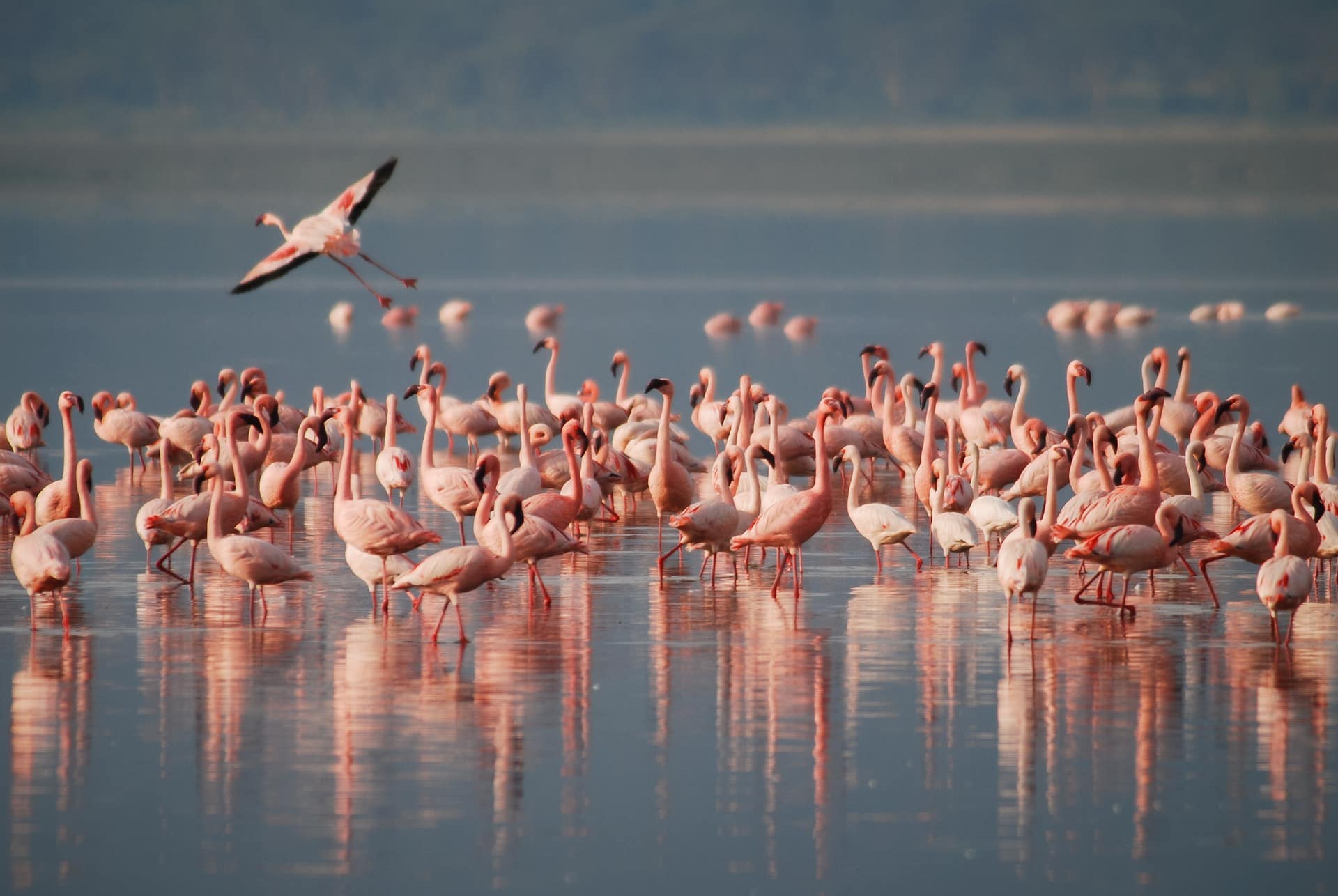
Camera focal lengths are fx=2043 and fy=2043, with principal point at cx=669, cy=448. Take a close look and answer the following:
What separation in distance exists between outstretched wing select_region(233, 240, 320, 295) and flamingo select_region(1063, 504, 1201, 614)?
21.7 feet

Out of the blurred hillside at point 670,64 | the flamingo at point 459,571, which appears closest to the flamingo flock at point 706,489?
the flamingo at point 459,571

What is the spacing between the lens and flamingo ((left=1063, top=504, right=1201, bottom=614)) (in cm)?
997

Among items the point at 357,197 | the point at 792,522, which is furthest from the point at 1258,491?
the point at 357,197

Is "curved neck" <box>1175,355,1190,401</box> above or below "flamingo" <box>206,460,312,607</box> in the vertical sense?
above

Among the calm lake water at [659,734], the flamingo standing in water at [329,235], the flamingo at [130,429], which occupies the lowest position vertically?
the calm lake water at [659,734]

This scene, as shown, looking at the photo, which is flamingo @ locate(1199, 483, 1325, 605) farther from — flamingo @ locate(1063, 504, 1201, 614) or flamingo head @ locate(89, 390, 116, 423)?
flamingo head @ locate(89, 390, 116, 423)

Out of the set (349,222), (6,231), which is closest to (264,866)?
(349,222)

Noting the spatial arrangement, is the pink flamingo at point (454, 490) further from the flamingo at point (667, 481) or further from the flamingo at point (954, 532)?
the flamingo at point (954, 532)

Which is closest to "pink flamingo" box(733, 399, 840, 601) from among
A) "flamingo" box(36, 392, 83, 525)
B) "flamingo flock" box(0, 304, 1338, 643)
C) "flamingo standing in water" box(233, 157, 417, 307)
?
"flamingo flock" box(0, 304, 1338, 643)

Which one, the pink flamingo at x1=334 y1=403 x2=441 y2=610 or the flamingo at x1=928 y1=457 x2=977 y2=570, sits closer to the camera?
the pink flamingo at x1=334 y1=403 x2=441 y2=610

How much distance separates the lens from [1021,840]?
689 cm

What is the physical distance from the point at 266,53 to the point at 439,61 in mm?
13519

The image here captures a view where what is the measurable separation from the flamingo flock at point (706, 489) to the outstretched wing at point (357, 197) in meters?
0.04

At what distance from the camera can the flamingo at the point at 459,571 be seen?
948cm
